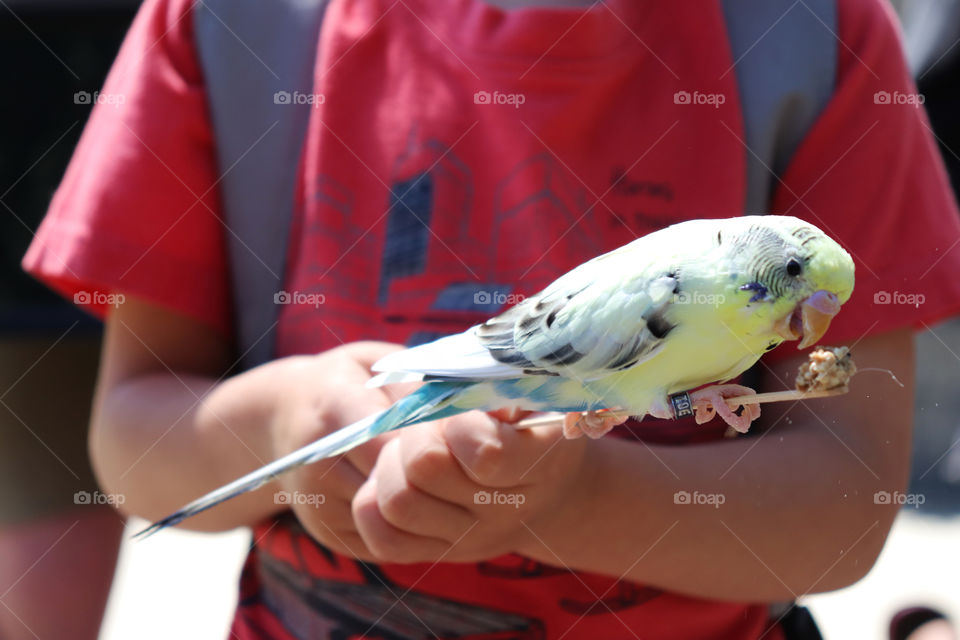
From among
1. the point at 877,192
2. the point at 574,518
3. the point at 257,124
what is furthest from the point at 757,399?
the point at 257,124

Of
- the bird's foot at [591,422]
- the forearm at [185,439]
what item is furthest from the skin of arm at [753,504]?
the forearm at [185,439]

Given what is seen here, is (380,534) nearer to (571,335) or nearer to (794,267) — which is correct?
(571,335)

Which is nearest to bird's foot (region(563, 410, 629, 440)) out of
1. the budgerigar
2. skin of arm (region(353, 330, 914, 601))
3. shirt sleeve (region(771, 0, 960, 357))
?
the budgerigar

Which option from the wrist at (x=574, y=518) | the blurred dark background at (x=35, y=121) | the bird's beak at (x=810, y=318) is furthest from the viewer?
the blurred dark background at (x=35, y=121)

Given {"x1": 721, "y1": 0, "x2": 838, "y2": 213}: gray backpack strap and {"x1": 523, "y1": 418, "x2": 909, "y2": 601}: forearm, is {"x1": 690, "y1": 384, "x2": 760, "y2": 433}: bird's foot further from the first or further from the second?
{"x1": 721, "y1": 0, "x2": 838, "y2": 213}: gray backpack strap

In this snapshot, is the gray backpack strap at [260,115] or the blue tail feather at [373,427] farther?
the gray backpack strap at [260,115]

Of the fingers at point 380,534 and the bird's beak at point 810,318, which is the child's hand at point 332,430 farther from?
the bird's beak at point 810,318

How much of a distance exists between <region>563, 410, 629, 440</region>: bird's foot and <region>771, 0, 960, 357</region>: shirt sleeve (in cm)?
23

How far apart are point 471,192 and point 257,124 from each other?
23cm

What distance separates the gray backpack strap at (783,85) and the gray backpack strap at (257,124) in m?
0.43

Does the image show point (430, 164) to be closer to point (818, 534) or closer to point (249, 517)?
point (249, 517)

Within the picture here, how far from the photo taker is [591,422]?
53cm

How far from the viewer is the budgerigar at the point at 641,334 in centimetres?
47

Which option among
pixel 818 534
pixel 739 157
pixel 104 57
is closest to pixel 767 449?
pixel 818 534
